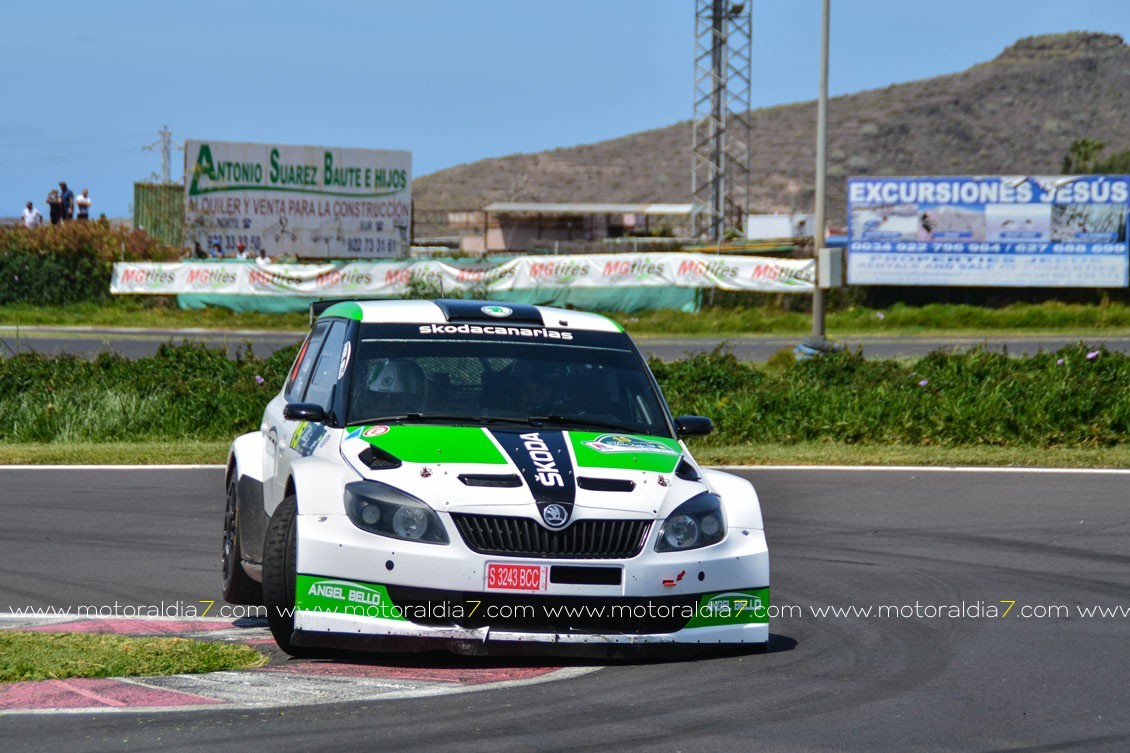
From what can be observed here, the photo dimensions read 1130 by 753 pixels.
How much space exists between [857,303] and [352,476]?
112 ft

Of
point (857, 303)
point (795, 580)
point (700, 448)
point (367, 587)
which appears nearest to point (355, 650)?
point (367, 587)

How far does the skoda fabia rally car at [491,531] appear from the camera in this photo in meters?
6.61

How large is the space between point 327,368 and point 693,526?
242 centimetres

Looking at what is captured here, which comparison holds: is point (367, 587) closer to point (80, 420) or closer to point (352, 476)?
point (352, 476)

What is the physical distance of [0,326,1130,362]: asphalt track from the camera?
29484 mm

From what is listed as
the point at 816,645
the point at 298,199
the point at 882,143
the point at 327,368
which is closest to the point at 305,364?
the point at 327,368

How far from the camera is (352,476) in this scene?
6.91 metres

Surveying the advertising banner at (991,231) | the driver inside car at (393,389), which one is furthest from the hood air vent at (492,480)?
the advertising banner at (991,231)

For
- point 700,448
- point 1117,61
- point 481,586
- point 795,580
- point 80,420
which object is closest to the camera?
point 481,586

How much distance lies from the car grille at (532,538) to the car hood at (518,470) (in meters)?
0.04

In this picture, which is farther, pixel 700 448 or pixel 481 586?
pixel 700 448

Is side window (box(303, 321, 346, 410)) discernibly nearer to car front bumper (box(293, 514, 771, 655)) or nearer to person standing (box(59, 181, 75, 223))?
car front bumper (box(293, 514, 771, 655))

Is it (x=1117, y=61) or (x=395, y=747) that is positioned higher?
(x=1117, y=61)

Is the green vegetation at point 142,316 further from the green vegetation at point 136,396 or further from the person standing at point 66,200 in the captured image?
the green vegetation at point 136,396
